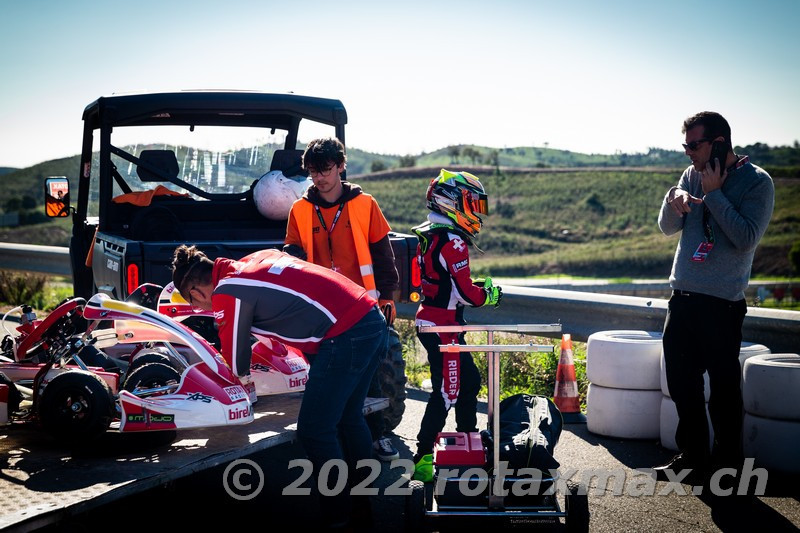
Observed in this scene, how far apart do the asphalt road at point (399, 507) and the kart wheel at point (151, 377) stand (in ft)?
2.01

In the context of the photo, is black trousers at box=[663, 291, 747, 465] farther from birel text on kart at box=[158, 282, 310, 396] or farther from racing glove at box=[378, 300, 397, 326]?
birel text on kart at box=[158, 282, 310, 396]

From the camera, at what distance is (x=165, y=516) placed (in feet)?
16.7

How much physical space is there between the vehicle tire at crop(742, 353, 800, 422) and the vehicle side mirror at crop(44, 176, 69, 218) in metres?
5.86

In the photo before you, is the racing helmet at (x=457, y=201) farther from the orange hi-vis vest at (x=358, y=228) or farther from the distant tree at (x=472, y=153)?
the distant tree at (x=472, y=153)

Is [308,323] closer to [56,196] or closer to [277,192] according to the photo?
[277,192]

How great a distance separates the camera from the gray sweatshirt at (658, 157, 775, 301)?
5.52 m

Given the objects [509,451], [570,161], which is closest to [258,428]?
[509,451]

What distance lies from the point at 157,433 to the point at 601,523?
2476 millimetres

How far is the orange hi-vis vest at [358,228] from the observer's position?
6.10 metres

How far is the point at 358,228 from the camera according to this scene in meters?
6.11

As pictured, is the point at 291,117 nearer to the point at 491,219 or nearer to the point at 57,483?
the point at 57,483

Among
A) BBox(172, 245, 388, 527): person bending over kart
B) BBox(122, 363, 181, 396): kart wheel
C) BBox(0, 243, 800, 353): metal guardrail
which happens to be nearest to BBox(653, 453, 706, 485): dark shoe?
BBox(0, 243, 800, 353): metal guardrail

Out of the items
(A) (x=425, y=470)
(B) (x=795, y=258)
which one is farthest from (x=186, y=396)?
(B) (x=795, y=258)

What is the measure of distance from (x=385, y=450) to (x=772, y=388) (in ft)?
8.33
